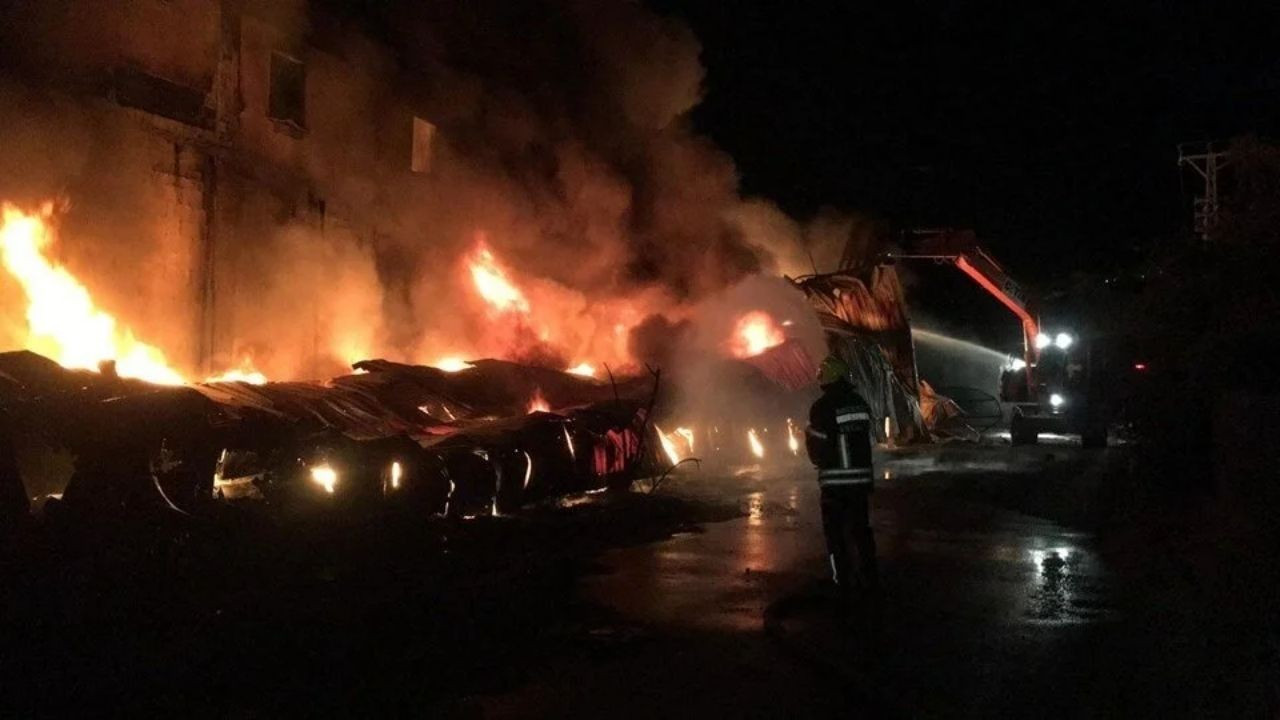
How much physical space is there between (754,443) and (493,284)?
212 inches

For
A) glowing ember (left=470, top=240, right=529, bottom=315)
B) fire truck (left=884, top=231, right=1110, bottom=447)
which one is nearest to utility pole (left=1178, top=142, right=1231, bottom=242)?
fire truck (left=884, top=231, right=1110, bottom=447)

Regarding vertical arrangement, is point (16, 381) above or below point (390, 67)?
below

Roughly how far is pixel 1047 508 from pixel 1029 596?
5.16 metres

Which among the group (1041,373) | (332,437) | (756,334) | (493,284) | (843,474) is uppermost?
(493,284)

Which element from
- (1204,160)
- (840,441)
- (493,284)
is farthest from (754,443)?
(1204,160)

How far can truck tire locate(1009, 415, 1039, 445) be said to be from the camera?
69.6ft

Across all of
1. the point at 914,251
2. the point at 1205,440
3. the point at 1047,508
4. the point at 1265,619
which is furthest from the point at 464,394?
the point at 914,251

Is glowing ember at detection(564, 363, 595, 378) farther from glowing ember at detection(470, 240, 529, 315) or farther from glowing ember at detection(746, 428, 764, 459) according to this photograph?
glowing ember at detection(746, 428, 764, 459)

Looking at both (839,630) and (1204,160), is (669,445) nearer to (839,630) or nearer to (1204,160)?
(839,630)

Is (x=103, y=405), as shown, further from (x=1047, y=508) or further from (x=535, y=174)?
(x=535, y=174)

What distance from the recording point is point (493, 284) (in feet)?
61.5

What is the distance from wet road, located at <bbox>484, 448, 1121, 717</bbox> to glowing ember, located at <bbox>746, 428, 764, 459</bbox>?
23.8ft

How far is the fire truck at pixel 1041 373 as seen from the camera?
19609mm

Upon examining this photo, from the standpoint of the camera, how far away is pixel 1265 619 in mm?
6320
